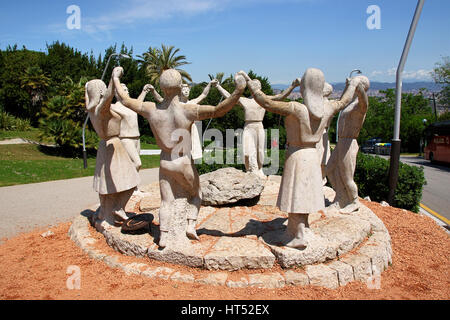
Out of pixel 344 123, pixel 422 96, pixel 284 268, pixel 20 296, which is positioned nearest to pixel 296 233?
pixel 284 268

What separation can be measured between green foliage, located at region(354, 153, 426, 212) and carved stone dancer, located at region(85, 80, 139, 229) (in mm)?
6334

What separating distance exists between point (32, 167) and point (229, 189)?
1119 cm

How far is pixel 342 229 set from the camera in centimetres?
430

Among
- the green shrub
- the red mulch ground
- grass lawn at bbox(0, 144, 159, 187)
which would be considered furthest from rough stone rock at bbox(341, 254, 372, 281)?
the green shrub

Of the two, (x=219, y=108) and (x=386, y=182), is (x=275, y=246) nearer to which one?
(x=219, y=108)

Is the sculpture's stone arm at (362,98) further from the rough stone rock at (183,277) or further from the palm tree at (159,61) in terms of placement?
the palm tree at (159,61)

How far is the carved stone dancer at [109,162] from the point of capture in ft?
14.6

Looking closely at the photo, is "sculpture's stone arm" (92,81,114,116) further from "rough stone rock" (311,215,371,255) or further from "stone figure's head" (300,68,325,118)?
"rough stone rock" (311,215,371,255)

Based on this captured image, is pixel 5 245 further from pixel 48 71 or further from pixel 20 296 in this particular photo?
pixel 48 71

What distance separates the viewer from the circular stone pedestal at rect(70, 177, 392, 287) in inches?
140

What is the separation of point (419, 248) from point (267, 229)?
2369mm

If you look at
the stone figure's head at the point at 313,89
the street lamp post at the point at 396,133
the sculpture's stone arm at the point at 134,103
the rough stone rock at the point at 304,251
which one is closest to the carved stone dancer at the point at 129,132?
the sculpture's stone arm at the point at 134,103

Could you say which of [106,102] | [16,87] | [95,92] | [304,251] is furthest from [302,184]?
[16,87]

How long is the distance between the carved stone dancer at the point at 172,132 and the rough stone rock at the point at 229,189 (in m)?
1.77
